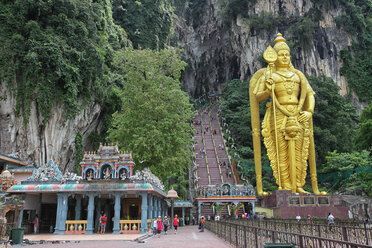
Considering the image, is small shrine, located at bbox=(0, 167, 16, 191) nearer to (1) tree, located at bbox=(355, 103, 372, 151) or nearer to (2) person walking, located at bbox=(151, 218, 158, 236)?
(2) person walking, located at bbox=(151, 218, 158, 236)

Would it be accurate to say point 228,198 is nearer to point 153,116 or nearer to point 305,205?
point 305,205

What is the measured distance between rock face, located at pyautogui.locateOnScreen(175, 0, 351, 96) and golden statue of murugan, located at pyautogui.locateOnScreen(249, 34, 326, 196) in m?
21.9

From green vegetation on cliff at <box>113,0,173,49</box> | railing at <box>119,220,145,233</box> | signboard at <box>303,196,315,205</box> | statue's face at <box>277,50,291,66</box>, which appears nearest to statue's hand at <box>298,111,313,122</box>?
statue's face at <box>277,50,291,66</box>

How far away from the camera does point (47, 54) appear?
757 inches

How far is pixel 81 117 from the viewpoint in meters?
22.5

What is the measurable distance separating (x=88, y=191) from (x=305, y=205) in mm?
10543

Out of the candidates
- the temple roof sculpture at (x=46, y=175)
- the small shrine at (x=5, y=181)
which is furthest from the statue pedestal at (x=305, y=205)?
the small shrine at (x=5, y=181)

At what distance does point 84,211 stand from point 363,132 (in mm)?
16388

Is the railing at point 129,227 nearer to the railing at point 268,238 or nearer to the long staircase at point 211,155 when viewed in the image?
the railing at point 268,238

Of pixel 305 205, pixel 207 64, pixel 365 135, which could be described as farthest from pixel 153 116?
pixel 207 64

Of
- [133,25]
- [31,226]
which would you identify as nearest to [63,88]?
[31,226]

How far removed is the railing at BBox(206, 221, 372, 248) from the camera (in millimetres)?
4440

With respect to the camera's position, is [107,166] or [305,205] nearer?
[107,166]

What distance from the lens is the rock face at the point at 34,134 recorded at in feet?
62.4
